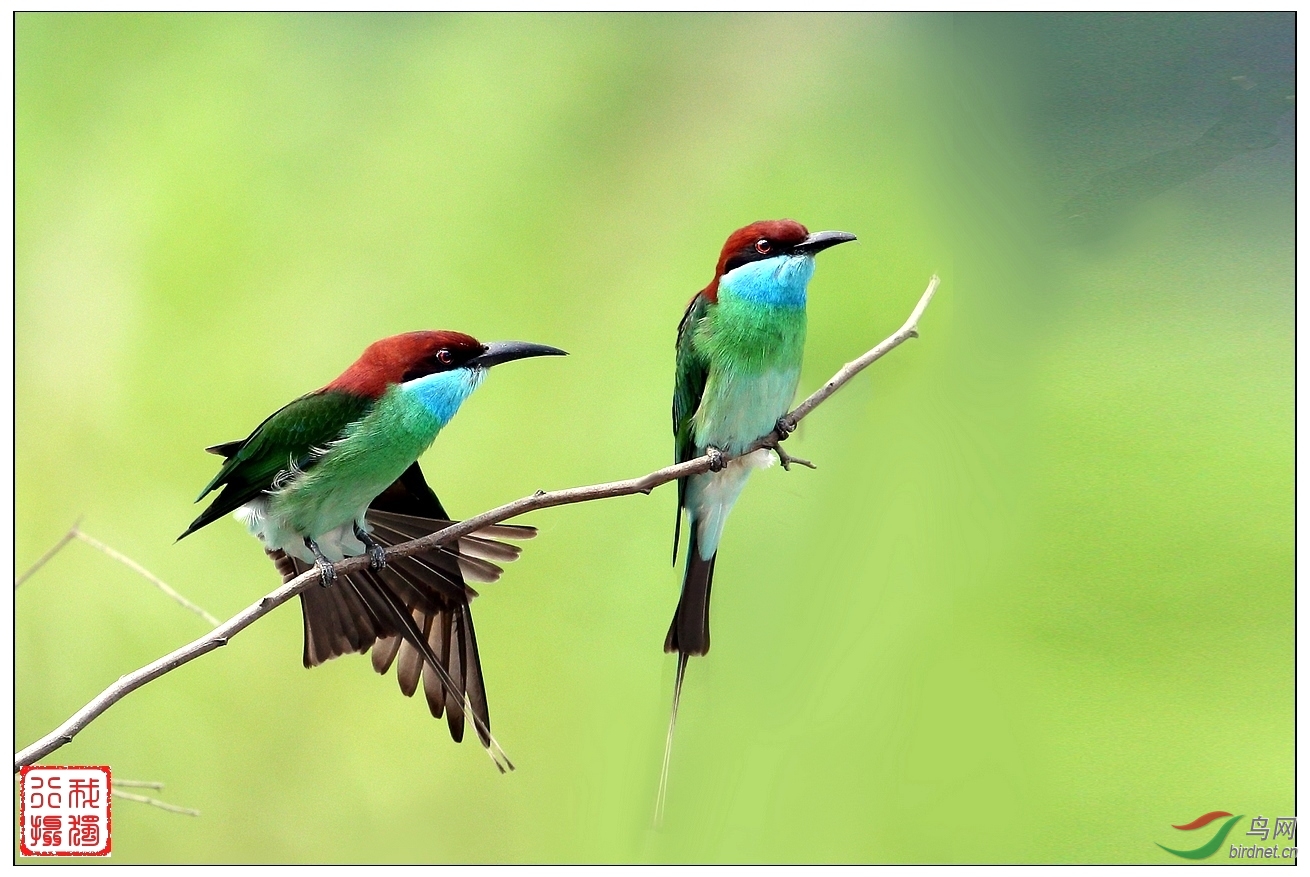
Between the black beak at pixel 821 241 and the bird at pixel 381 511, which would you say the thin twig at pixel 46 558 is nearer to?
the bird at pixel 381 511

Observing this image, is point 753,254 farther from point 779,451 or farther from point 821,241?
point 779,451

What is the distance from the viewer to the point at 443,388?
6.30 ft

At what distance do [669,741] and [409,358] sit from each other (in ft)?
3.13

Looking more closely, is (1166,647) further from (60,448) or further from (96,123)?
(96,123)

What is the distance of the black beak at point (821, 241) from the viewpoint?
6.49 feet

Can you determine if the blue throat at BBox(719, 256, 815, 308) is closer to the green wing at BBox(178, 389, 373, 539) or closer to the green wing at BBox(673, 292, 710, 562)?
the green wing at BBox(673, 292, 710, 562)

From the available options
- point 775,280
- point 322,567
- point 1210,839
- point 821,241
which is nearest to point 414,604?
point 322,567

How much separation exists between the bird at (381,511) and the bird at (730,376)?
0.34m

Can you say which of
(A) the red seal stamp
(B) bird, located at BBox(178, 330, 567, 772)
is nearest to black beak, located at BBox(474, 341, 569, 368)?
(B) bird, located at BBox(178, 330, 567, 772)

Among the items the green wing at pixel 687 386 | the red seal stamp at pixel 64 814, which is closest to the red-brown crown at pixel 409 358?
the green wing at pixel 687 386

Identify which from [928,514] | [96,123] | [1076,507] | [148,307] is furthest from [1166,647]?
[96,123]

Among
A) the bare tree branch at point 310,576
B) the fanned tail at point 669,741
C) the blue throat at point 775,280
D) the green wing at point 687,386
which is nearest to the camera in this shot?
the bare tree branch at point 310,576

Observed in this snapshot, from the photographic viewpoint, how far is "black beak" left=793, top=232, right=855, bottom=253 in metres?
1.98

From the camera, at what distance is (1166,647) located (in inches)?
91.8
